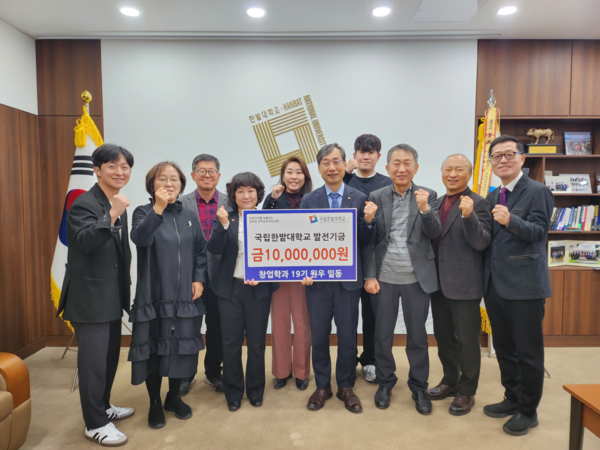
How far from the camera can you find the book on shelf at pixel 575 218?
12.0ft

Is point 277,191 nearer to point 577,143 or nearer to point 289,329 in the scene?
point 289,329

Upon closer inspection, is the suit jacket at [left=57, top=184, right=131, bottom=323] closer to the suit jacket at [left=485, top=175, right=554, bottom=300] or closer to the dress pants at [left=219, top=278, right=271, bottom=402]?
the dress pants at [left=219, top=278, right=271, bottom=402]

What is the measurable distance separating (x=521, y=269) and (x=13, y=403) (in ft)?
9.54

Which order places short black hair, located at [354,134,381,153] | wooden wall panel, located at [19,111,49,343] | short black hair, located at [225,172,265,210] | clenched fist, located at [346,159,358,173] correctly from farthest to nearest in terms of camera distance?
wooden wall panel, located at [19,111,49,343] → clenched fist, located at [346,159,358,173] → short black hair, located at [354,134,381,153] → short black hair, located at [225,172,265,210]

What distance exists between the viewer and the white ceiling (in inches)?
116

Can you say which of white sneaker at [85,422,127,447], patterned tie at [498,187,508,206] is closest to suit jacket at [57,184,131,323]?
white sneaker at [85,422,127,447]

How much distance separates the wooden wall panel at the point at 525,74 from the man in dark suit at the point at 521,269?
1.71 meters

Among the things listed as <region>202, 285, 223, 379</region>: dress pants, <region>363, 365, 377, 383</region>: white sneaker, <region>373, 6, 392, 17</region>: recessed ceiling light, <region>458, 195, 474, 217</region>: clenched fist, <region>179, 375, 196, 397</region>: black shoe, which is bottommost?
<region>179, 375, 196, 397</region>: black shoe

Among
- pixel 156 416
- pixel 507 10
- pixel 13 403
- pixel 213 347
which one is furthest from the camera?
pixel 507 10

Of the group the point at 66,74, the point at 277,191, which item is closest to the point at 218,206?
the point at 277,191

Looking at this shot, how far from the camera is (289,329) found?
272 cm

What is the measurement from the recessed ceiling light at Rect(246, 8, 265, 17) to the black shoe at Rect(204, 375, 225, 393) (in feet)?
A: 9.88

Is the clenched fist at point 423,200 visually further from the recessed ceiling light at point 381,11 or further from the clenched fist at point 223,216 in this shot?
the recessed ceiling light at point 381,11

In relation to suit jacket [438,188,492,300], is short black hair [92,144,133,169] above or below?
above
